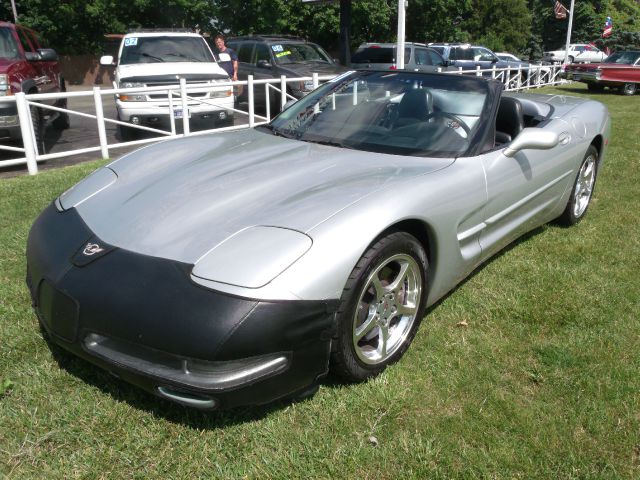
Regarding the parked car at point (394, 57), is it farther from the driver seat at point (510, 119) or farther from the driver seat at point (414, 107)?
the driver seat at point (414, 107)

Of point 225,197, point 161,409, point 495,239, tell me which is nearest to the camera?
point 161,409

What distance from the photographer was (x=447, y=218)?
274 centimetres

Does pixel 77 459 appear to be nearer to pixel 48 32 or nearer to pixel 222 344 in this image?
pixel 222 344

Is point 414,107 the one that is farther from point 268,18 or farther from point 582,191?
point 268,18

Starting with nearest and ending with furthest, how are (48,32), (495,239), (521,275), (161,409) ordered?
(161,409)
(495,239)
(521,275)
(48,32)

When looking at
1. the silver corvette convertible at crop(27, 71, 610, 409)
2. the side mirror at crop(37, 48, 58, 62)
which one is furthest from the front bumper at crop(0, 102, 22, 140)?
the silver corvette convertible at crop(27, 71, 610, 409)

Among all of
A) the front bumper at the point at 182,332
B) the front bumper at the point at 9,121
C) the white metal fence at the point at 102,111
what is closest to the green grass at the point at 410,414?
the front bumper at the point at 182,332

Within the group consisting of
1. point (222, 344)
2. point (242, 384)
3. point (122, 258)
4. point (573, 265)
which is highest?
point (122, 258)

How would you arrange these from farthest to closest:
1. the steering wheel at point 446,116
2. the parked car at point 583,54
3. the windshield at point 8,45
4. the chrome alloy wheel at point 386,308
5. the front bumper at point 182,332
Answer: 1. the parked car at point 583,54
2. the windshield at point 8,45
3. the steering wheel at point 446,116
4. the chrome alloy wheel at point 386,308
5. the front bumper at point 182,332

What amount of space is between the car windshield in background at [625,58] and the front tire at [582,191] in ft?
58.1

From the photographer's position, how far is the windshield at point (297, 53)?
40.1 ft

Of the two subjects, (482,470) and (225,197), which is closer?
(482,470)

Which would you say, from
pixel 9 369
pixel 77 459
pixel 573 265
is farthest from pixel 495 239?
pixel 9 369

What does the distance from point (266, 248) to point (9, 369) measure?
4.61 feet
